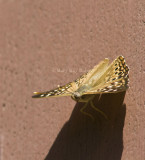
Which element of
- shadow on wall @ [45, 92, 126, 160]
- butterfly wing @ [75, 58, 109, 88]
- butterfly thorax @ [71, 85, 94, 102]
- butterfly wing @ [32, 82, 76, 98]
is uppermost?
butterfly wing @ [75, 58, 109, 88]

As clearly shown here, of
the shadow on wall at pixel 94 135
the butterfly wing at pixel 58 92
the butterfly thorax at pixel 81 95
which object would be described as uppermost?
the butterfly wing at pixel 58 92

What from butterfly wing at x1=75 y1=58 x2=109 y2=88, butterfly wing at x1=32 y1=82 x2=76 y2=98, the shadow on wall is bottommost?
the shadow on wall

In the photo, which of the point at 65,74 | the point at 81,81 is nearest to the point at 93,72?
the point at 81,81

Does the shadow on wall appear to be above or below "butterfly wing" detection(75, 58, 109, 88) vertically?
below

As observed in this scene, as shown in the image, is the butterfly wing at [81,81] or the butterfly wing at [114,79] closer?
the butterfly wing at [114,79]

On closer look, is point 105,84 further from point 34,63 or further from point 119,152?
point 34,63

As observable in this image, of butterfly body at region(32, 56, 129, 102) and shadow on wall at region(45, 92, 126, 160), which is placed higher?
butterfly body at region(32, 56, 129, 102)

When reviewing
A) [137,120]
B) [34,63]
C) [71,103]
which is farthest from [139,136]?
[34,63]

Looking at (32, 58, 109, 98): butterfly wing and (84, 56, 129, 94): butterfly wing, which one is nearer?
(84, 56, 129, 94): butterfly wing

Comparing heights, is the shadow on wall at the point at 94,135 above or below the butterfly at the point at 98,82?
below
